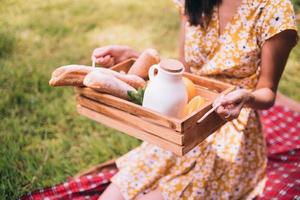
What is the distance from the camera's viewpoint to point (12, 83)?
3102 millimetres

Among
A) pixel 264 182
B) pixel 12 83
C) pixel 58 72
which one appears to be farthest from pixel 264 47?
pixel 12 83

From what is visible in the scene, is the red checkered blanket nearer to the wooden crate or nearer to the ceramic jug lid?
the wooden crate

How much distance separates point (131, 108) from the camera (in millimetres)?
1504

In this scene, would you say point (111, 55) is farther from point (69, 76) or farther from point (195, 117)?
point (195, 117)

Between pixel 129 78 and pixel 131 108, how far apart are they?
0.71 ft

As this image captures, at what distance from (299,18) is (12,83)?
2.82 metres

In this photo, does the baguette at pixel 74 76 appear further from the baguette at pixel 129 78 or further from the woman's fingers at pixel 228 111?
the woman's fingers at pixel 228 111

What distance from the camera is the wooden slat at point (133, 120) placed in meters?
1.43

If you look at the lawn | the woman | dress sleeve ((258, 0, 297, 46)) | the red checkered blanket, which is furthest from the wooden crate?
the lawn

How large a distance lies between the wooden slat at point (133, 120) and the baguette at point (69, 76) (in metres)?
0.10

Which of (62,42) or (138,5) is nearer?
(62,42)

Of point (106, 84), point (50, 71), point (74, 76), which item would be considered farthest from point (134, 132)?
point (50, 71)

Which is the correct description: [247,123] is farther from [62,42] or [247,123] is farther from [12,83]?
[62,42]

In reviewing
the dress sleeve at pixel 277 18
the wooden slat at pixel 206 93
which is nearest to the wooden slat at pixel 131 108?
the wooden slat at pixel 206 93
